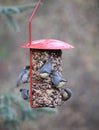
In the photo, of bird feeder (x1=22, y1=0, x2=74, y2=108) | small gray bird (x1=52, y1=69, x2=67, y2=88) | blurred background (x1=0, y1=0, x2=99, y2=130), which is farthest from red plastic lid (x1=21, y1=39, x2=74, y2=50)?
blurred background (x1=0, y1=0, x2=99, y2=130)

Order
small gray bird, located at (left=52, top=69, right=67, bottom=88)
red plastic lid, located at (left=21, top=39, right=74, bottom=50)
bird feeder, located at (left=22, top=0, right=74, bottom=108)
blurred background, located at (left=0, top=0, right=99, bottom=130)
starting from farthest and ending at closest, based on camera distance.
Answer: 1. blurred background, located at (left=0, top=0, right=99, bottom=130)
2. bird feeder, located at (left=22, top=0, right=74, bottom=108)
3. small gray bird, located at (left=52, top=69, right=67, bottom=88)
4. red plastic lid, located at (left=21, top=39, right=74, bottom=50)

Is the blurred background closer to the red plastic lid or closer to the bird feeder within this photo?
the bird feeder

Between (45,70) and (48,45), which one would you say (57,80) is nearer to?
(45,70)

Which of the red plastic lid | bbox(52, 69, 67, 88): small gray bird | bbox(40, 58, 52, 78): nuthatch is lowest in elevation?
bbox(52, 69, 67, 88): small gray bird

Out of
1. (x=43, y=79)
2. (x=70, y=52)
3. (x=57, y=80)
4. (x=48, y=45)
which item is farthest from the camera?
(x=70, y=52)

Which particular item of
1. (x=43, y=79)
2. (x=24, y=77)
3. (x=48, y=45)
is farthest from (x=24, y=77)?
(x=48, y=45)

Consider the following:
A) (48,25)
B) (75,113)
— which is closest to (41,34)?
(48,25)

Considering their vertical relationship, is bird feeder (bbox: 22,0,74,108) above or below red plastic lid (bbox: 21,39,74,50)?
below
